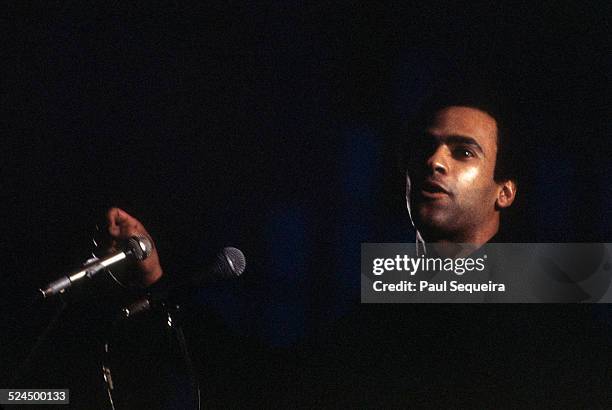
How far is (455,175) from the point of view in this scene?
2.91 meters

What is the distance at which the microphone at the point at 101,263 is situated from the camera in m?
2.28

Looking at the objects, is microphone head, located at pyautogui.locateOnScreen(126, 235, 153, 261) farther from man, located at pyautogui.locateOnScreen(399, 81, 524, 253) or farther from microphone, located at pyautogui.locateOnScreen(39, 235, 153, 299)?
man, located at pyautogui.locateOnScreen(399, 81, 524, 253)

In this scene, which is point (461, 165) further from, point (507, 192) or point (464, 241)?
point (464, 241)

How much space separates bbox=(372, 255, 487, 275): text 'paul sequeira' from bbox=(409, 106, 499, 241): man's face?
0.32 feet

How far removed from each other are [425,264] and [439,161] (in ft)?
1.42

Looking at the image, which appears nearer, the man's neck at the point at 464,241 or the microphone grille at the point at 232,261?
the microphone grille at the point at 232,261

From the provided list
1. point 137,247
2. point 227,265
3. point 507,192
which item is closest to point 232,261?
point 227,265

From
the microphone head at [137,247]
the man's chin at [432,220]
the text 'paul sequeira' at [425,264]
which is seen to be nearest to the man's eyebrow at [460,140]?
the man's chin at [432,220]

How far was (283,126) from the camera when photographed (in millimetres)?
3074

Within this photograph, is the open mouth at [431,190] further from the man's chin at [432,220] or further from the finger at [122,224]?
the finger at [122,224]

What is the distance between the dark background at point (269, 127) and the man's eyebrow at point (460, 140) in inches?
7.3

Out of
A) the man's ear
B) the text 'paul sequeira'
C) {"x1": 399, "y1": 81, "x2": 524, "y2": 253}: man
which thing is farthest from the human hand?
the man's ear

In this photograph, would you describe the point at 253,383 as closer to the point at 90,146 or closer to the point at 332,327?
the point at 332,327

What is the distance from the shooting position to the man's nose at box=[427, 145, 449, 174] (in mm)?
2930
